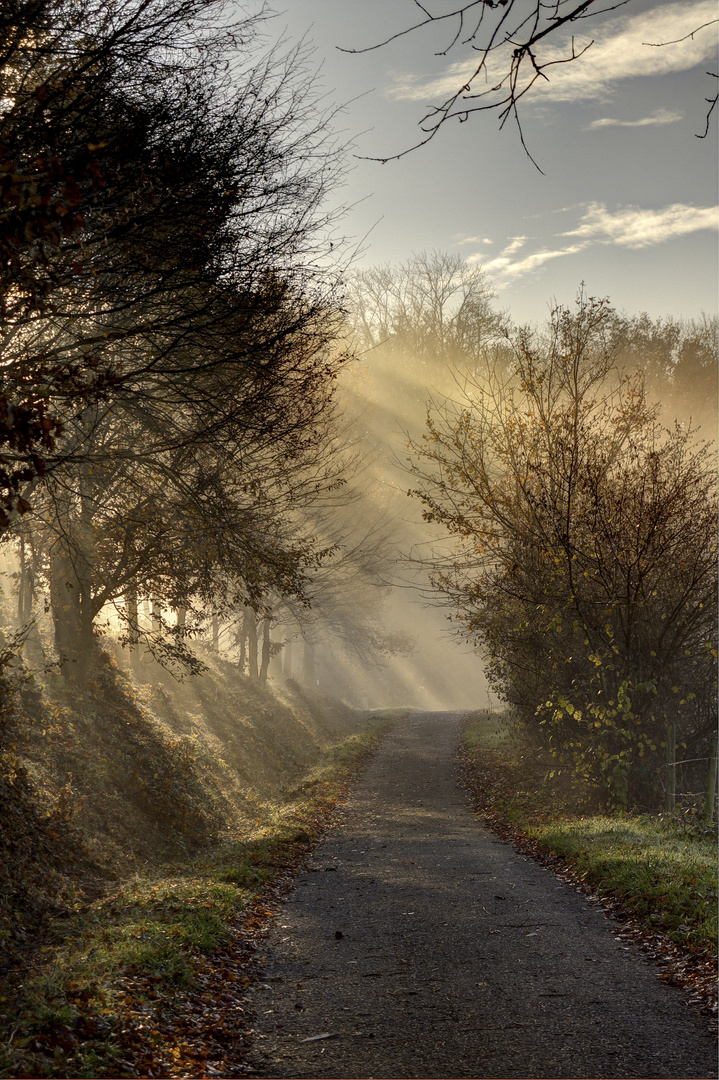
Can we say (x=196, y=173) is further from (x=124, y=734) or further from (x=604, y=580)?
(x=124, y=734)

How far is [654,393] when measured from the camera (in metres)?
33.0

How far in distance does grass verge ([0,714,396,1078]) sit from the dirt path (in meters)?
0.38

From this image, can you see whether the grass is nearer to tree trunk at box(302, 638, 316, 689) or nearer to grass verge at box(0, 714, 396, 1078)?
grass verge at box(0, 714, 396, 1078)

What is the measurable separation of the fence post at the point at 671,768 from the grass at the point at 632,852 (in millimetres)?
568

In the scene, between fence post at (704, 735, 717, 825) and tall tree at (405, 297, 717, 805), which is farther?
tall tree at (405, 297, 717, 805)

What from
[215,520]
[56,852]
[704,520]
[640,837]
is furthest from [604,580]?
[56,852]

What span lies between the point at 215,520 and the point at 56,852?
15.0ft

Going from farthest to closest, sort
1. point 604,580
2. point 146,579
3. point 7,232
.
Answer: point 146,579, point 604,580, point 7,232

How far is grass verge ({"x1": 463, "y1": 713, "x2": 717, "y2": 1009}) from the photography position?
654 cm

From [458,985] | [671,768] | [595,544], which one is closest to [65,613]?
[595,544]

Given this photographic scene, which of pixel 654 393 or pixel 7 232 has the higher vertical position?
pixel 654 393

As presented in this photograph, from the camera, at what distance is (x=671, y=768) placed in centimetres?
1222

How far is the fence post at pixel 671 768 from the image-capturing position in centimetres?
1204

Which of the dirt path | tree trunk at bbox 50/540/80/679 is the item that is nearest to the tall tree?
the dirt path
